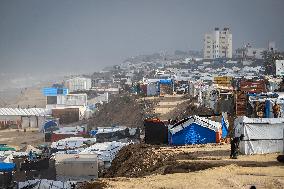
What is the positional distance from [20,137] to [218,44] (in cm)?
7469

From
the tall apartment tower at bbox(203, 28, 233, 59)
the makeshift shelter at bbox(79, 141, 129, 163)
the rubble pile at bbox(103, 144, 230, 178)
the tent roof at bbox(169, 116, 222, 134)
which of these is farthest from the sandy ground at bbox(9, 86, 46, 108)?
the rubble pile at bbox(103, 144, 230, 178)

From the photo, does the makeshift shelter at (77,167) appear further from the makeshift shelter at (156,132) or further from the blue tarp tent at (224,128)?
the blue tarp tent at (224,128)

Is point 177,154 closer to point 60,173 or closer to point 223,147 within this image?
point 223,147

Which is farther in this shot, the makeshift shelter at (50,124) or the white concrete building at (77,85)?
the white concrete building at (77,85)

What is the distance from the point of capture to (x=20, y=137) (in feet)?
111

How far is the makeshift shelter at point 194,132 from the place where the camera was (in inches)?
593

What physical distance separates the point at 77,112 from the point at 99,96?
495 inches

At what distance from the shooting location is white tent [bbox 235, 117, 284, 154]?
1291 cm

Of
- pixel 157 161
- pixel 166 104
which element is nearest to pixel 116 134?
pixel 166 104

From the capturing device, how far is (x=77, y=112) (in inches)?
1527

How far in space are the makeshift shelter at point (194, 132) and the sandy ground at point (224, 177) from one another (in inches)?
117

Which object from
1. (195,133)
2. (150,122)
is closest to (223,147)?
(195,133)

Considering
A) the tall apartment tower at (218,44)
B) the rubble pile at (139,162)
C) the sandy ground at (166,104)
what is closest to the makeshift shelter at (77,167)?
the rubble pile at (139,162)

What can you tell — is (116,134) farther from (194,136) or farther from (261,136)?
(261,136)
